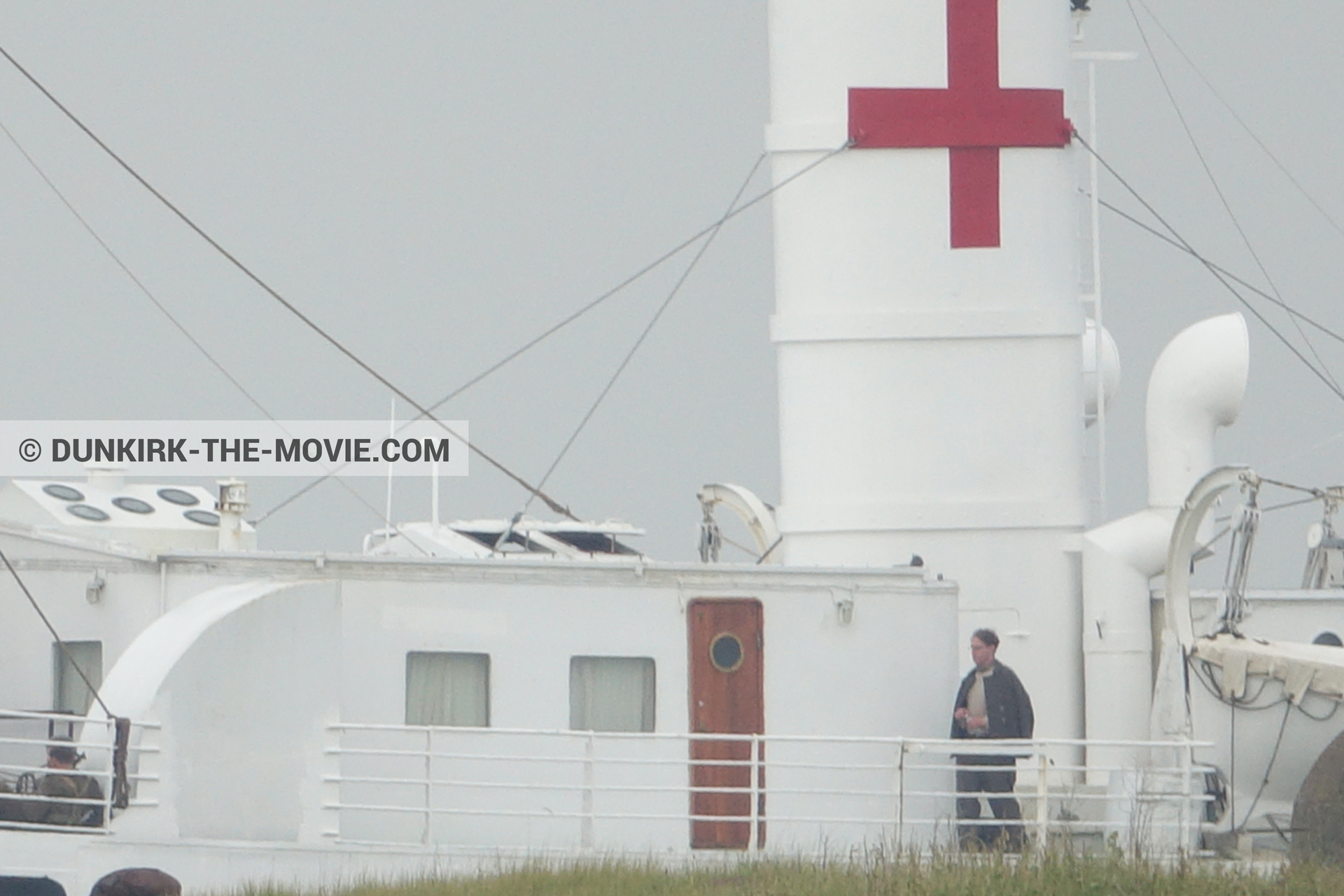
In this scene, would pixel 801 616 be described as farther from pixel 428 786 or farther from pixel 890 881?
pixel 890 881

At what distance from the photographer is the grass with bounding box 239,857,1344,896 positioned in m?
15.3

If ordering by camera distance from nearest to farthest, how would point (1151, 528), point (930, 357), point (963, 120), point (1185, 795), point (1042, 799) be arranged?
1. point (1042, 799)
2. point (1185, 795)
3. point (1151, 528)
4. point (930, 357)
5. point (963, 120)

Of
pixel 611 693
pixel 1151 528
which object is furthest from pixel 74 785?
pixel 1151 528

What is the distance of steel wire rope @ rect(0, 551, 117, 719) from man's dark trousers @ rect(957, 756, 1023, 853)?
19.4 ft

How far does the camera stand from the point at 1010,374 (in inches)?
835

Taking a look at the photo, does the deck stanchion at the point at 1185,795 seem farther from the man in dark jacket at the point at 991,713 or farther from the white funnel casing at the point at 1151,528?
the white funnel casing at the point at 1151,528

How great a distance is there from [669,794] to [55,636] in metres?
4.43

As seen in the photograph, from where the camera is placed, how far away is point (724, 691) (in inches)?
755

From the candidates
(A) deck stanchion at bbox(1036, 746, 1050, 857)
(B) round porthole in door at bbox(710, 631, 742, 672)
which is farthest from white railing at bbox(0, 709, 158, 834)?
(A) deck stanchion at bbox(1036, 746, 1050, 857)

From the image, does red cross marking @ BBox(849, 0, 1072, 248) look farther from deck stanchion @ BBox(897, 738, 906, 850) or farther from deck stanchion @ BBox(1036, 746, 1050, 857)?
deck stanchion @ BBox(1036, 746, 1050, 857)

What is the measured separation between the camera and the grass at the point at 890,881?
15.3 metres

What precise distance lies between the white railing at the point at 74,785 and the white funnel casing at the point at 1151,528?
7.53 m

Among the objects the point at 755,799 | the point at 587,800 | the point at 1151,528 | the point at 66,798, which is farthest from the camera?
the point at 1151,528

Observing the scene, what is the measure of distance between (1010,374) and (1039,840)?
195 inches
